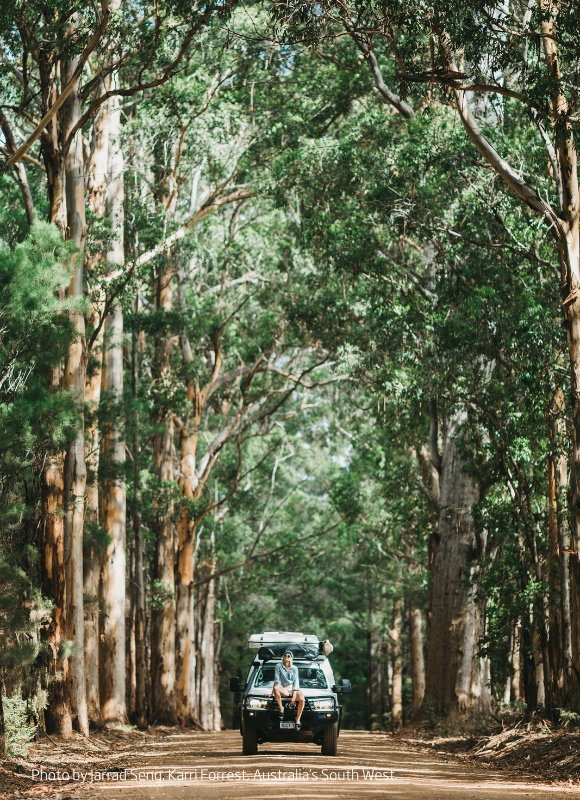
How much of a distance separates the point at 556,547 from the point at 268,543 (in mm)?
26483

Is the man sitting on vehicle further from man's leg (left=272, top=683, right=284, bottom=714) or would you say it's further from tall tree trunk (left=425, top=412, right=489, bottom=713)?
tall tree trunk (left=425, top=412, right=489, bottom=713)

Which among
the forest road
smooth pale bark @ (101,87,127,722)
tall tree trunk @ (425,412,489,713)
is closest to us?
the forest road

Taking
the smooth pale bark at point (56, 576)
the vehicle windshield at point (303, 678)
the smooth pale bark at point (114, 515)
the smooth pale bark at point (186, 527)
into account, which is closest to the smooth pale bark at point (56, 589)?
the smooth pale bark at point (56, 576)

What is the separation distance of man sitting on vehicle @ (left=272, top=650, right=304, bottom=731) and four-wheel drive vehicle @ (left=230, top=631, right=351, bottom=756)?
0.28 ft

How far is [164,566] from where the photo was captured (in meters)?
26.1

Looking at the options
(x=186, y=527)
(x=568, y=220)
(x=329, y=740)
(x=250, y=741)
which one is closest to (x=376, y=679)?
(x=186, y=527)

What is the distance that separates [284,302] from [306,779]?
1558cm

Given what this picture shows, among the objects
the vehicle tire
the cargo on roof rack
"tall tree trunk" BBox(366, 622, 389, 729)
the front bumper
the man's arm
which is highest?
the cargo on roof rack

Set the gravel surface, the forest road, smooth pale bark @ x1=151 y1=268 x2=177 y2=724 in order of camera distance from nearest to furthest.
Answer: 1. the forest road
2. the gravel surface
3. smooth pale bark @ x1=151 y1=268 x2=177 y2=724

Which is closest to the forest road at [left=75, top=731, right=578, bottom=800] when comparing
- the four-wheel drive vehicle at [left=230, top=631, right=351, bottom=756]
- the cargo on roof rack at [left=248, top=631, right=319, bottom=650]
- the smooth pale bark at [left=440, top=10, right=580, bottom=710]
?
the four-wheel drive vehicle at [left=230, top=631, right=351, bottom=756]

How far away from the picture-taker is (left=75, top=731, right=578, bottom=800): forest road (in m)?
8.63

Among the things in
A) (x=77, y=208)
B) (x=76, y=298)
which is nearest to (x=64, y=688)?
(x=76, y=298)

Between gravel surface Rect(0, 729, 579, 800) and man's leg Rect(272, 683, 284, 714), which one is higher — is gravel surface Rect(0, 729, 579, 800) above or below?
below

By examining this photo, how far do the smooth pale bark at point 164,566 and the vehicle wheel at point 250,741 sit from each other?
38.9 ft
